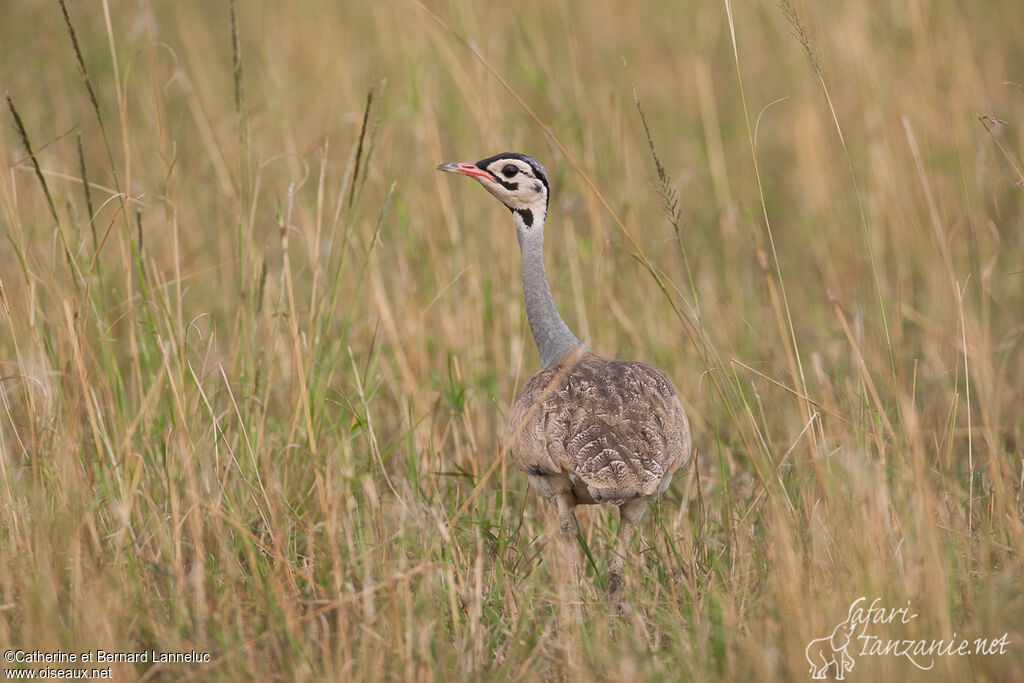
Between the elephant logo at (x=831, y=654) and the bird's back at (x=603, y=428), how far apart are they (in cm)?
75

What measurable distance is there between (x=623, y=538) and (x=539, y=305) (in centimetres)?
99

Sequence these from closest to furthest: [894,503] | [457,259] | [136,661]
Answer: [136,661], [894,503], [457,259]

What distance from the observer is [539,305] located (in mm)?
4055

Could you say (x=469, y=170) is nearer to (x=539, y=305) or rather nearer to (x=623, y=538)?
(x=539, y=305)

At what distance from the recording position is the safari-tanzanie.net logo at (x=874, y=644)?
93.8 inches

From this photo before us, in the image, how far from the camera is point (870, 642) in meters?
2.43

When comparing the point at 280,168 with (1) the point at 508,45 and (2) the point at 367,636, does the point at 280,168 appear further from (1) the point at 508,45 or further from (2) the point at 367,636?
(2) the point at 367,636

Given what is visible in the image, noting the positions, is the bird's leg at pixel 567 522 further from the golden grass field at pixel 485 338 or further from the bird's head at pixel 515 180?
the bird's head at pixel 515 180

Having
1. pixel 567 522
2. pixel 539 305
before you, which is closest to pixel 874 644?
pixel 567 522

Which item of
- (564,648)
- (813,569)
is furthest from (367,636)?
(813,569)

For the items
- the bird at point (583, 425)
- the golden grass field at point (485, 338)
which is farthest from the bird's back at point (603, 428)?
the golden grass field at point (485, 338)

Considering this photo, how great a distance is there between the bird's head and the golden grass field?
0.72 feet

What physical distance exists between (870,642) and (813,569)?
1.10 feet

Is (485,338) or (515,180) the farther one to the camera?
(485,338)
